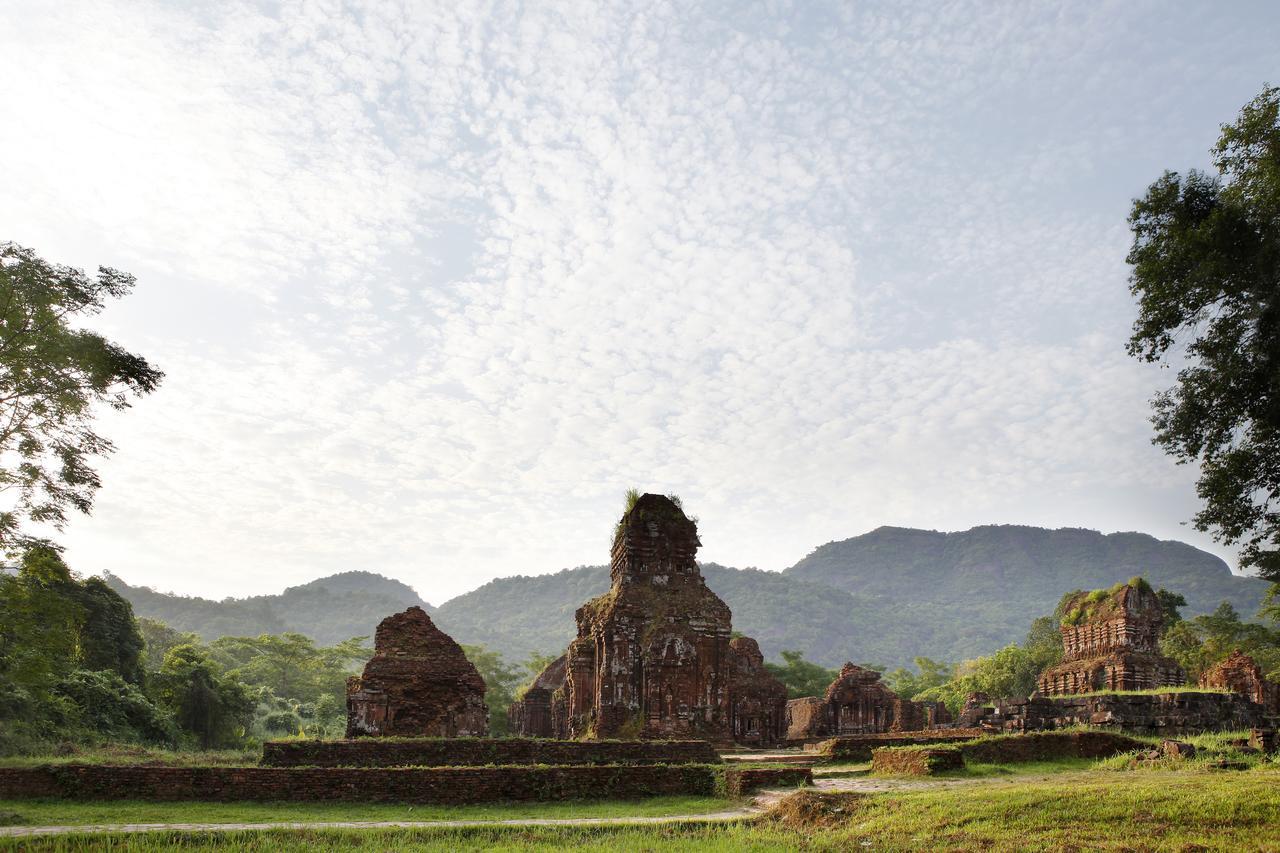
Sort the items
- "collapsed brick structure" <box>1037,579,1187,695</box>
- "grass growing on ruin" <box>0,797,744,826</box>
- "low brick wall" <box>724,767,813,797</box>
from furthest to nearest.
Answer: "collapsed brick structure" <box>1037,579,1187,695</box>
"low brick wall" <box>724,767,813,797</box>
"grass growing on ruin" <box>0,797,744,826</box>

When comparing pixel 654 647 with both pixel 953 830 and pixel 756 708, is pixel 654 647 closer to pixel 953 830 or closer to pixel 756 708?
pixel 756 708

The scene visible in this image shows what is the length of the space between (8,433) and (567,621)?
5468 inches

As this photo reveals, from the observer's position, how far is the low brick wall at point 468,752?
1420cm

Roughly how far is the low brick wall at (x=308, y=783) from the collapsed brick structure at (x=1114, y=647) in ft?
67.2

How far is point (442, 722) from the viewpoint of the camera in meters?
19.0

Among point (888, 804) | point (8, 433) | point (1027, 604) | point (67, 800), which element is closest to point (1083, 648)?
point (888, 804)

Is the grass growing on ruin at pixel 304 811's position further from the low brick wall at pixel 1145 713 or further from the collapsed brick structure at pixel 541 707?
the collapsed brick structure at pixel 541 707

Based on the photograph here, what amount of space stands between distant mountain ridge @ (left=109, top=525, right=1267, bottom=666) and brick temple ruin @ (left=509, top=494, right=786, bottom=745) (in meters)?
103

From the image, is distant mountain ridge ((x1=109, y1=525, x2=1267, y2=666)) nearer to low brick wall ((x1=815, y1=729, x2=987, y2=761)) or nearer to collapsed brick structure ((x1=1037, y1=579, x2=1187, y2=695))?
collapsed brick structure ((x1=1037, y1=579, x2=1187, y2=695))

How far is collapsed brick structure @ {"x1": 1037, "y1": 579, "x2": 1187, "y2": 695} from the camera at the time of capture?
26.0m

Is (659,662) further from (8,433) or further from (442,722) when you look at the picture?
(8,433)

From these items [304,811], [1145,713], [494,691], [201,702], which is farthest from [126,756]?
[494,691]

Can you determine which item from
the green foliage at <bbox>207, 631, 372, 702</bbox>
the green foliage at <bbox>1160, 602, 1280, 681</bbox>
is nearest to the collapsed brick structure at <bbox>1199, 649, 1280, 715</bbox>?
the green foliage at <bbox>1160, 602, 1280, 681</bbox>

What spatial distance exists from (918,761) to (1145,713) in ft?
33.5
